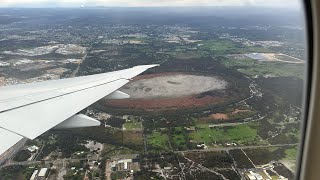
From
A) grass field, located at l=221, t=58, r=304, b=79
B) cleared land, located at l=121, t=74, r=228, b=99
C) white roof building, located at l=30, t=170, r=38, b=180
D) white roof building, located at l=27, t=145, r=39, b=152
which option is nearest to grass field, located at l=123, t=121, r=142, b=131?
cleared land, located at l=121, t=74, r=228, b=99

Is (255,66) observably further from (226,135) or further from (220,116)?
(226,135)

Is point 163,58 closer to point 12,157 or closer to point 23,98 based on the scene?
point 12,157

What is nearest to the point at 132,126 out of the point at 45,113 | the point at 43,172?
the point at 43,172

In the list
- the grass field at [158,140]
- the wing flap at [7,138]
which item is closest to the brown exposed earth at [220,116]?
the grass field at [158,140]

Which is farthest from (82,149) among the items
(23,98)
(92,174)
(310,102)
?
(310,102)

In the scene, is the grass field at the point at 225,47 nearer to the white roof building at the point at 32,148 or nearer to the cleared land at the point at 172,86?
the cleared land at the point at 172,86

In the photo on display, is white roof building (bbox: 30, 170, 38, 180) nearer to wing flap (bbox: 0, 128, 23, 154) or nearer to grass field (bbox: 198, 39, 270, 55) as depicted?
wing flap (bbox: 0, 128, 23, 154)
